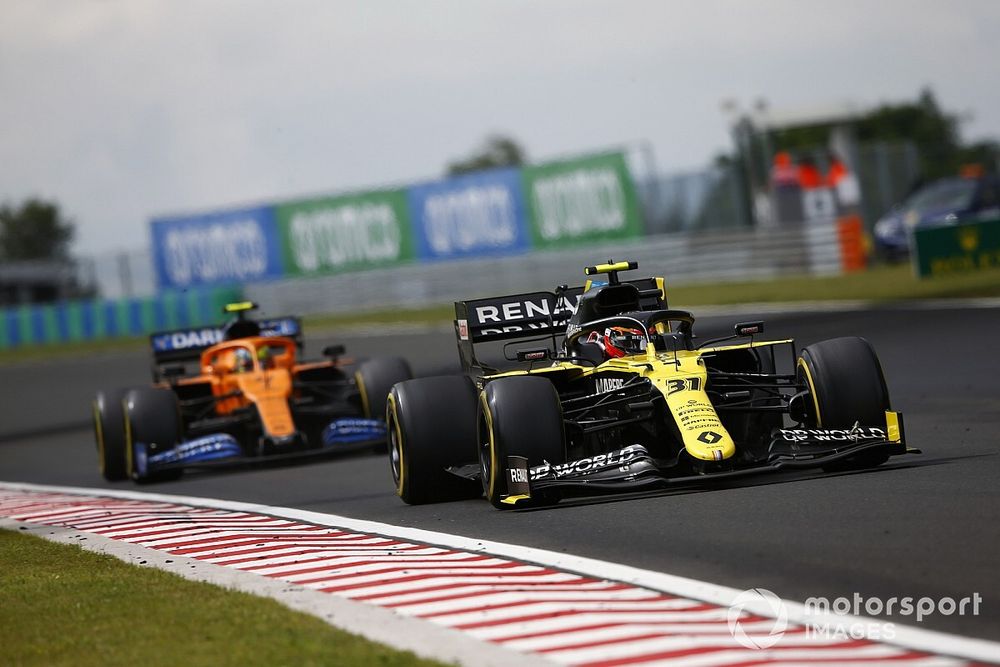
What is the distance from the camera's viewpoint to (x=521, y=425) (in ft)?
32.6

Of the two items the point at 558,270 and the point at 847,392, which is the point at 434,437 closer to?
the point at 847,392

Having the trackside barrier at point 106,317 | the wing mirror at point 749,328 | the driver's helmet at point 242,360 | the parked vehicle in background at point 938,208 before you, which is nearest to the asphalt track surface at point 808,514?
the wing mirror at point 749,328

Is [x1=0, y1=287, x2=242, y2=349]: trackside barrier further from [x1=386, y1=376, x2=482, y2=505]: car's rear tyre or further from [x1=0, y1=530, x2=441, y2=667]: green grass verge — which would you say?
[x1=0, y1=530, x2=441, y2=667]: green grass verge

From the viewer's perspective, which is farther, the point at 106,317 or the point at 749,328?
the point at 106,317

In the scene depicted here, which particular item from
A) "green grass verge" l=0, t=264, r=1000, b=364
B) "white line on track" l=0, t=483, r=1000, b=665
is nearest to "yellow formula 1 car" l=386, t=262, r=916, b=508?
"white line on track" l=0, t=483, r=1000, b=665

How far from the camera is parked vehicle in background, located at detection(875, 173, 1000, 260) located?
35.7 m

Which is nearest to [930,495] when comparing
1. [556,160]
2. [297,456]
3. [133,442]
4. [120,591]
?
[120,591]

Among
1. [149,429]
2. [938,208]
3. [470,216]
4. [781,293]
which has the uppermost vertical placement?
[470,216]

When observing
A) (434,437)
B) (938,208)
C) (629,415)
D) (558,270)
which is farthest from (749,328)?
(558,270)

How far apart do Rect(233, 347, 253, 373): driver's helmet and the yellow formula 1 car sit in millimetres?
5255

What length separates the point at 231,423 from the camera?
53.4ft

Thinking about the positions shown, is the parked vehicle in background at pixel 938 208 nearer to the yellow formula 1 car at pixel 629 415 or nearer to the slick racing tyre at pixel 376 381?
the slick racing tyre at pixel 376 381

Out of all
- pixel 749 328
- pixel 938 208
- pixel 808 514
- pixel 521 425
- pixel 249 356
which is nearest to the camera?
pixel 808 514

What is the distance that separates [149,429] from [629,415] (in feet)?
21.9
